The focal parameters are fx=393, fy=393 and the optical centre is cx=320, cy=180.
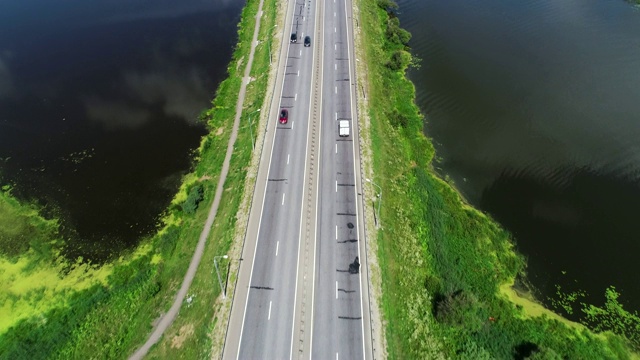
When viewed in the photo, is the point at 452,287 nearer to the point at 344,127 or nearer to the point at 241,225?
the point at 241,225

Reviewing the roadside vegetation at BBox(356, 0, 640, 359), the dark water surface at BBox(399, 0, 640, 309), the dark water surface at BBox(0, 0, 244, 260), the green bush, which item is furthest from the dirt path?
the dark water surface at BBox(399, 0, 640, 309)

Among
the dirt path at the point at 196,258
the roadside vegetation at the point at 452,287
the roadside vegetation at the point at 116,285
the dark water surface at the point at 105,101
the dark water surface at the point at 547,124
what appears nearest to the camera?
the dirt path at the point at 196,258

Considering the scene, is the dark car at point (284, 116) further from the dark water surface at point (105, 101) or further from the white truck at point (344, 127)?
the dark water surface at point (105, 101)

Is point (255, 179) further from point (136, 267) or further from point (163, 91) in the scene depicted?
point (163, 91)

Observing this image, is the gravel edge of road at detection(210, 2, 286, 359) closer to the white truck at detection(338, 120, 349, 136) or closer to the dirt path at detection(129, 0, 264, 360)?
the dirt path at detection(129, 0, 264, 360)

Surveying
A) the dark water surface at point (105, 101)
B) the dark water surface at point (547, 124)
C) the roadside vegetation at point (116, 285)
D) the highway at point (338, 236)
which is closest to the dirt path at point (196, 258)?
the roadside vegetation at point (116, 285)

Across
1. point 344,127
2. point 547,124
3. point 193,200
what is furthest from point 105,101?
point 547,124

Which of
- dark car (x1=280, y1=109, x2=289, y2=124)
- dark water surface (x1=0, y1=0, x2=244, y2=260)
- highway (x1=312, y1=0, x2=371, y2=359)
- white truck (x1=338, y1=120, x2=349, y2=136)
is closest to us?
highway (x1=312, y1=0, x2=371, y2=359)
